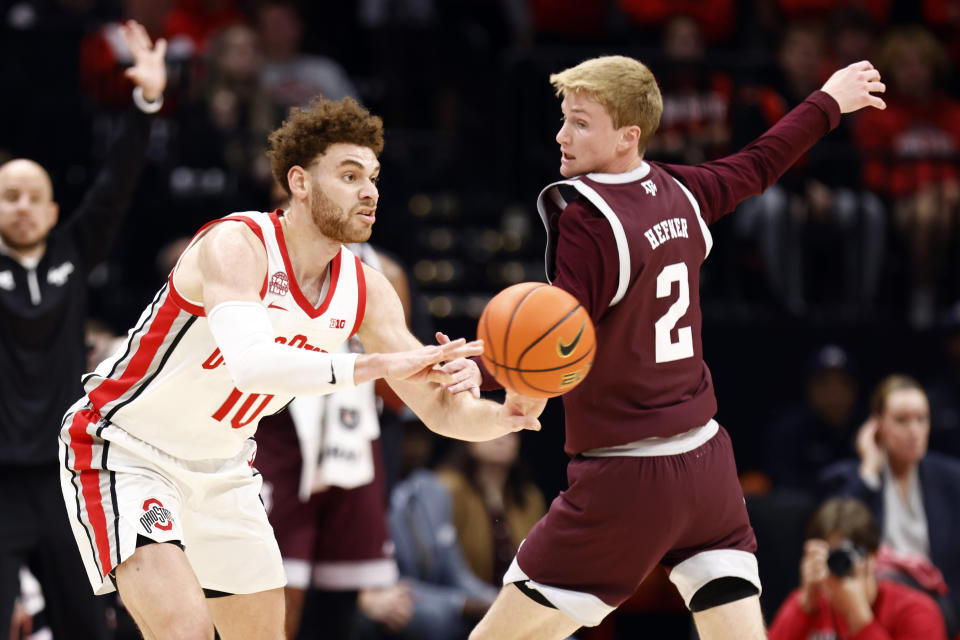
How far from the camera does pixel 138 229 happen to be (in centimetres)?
968

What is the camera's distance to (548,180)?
1018 centimetres

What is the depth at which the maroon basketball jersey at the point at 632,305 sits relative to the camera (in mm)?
4652

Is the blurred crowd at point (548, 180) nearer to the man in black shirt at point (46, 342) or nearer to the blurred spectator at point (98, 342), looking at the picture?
the blurred spectator at point (98, 342)

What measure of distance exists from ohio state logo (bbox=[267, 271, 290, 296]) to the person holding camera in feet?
11.5

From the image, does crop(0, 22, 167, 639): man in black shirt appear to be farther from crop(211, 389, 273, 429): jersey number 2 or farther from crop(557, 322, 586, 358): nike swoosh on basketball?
crop(557, 322, 586, 358): nike swoosh on basketball

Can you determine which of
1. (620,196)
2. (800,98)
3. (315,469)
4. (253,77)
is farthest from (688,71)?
(620,196)

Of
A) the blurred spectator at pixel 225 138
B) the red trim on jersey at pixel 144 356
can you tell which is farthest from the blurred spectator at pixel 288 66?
the red trim on jersey at pixel 144 356

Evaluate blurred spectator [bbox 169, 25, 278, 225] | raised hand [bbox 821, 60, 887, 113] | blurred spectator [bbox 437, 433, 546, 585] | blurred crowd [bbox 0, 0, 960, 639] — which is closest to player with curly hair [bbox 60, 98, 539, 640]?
raised hand [bbox 821, 60, 887, 113]

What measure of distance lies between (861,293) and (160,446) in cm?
656

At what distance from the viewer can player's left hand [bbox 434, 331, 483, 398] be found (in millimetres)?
4625

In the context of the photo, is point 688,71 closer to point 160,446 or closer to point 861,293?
point 861,293

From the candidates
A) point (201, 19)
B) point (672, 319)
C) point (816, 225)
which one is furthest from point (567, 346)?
point (201, 19)

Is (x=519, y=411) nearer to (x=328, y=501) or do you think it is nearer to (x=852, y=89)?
(x=852, y=89)

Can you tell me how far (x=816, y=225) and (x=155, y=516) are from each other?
6480 millimetres
